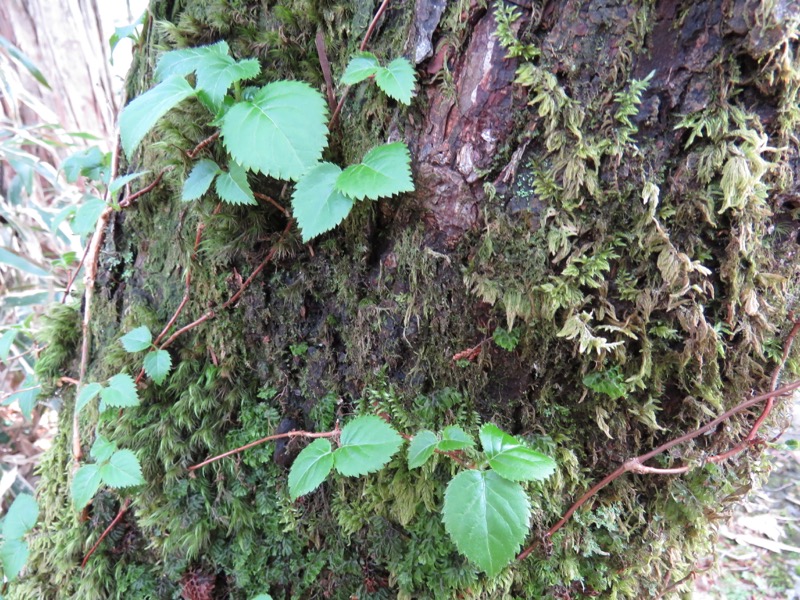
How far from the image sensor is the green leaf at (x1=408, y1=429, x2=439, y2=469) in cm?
100

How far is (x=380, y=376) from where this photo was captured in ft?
3.95

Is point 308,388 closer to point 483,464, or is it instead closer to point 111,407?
point 483,464

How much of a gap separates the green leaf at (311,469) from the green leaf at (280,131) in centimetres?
68

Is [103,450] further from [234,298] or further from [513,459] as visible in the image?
[513,459]

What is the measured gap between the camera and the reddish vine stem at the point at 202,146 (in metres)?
1.20

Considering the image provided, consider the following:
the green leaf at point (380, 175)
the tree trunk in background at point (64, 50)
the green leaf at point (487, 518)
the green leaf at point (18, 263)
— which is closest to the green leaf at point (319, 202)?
the green leaf at point (380, 175)

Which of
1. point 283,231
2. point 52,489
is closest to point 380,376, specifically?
point 283,231

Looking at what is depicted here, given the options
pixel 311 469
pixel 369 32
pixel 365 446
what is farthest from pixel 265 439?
pixel 369 32

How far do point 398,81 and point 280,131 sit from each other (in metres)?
0.30

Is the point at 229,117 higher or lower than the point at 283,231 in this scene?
higher

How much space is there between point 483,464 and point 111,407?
122 centimetres

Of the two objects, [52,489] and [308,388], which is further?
[52,489]

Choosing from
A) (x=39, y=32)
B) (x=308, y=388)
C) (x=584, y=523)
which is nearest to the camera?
(x=584, y=523)

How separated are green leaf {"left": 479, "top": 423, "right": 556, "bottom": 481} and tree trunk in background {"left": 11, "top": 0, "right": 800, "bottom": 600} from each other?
17 cm
